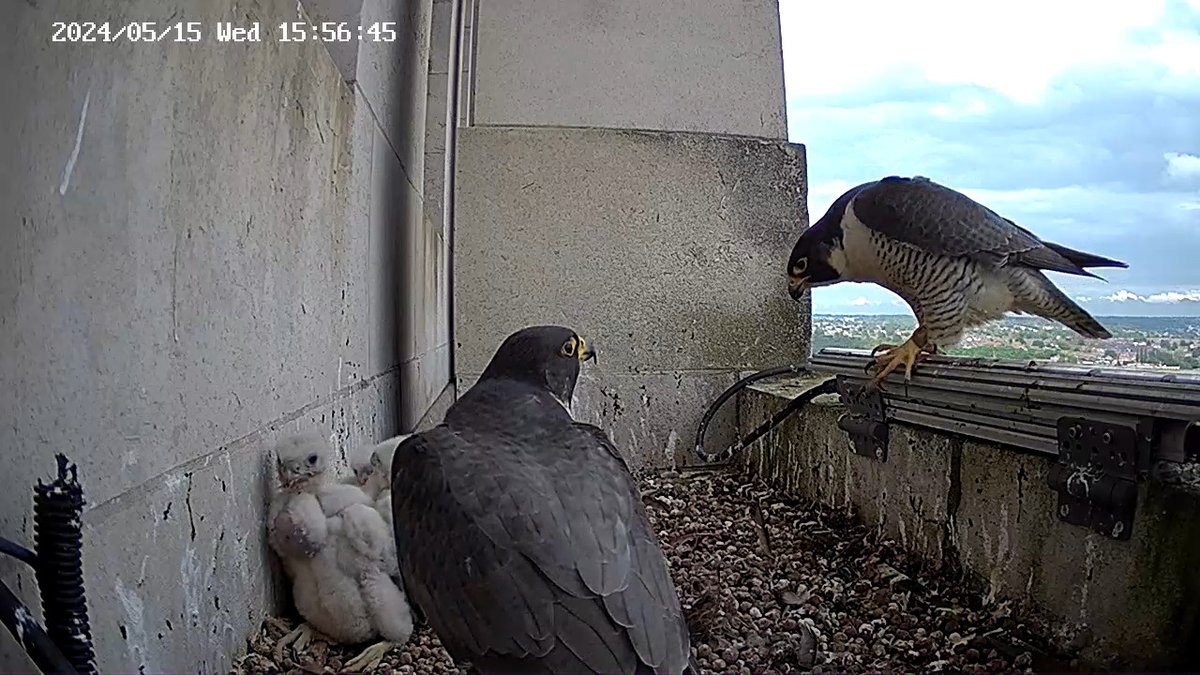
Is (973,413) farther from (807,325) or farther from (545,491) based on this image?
(807,325)

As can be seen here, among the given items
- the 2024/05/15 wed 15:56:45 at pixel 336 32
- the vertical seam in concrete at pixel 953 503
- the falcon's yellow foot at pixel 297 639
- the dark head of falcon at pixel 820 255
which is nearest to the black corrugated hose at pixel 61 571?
the falcon's yellow foot at pixel 297 639

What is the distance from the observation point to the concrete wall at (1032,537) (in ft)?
4.43

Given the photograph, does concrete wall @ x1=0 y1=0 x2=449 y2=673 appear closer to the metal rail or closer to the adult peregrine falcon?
the metal rail

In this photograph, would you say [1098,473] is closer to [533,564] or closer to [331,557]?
[533,564]

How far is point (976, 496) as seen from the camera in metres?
1.90

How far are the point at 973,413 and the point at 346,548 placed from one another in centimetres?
137

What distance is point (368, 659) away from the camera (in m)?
1.44

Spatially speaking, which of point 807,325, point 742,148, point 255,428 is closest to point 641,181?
point 742,148

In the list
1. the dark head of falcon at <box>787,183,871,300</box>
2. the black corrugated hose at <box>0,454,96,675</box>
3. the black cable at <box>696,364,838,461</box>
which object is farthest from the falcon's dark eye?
the black cable at <box>696,364,838,461</box>

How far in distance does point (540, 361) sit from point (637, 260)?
2.07 m

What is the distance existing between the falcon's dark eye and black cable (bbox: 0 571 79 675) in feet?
4.13

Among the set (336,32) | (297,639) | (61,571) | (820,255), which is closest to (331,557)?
(297,639)

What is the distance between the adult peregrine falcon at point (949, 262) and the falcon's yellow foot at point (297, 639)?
5.35ft

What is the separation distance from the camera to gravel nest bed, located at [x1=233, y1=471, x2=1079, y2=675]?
4.91 ft
